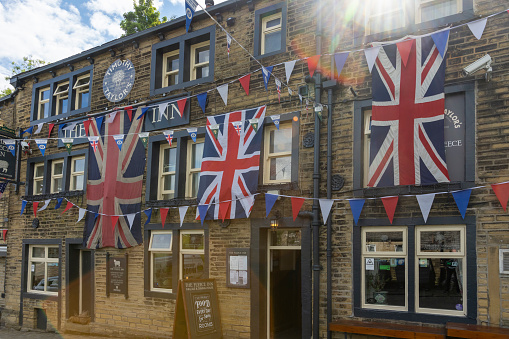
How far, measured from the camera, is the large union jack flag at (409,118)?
8.24 metres

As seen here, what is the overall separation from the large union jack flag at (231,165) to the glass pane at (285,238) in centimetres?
94

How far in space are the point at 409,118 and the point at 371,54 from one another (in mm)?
1427

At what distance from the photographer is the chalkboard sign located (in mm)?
9945

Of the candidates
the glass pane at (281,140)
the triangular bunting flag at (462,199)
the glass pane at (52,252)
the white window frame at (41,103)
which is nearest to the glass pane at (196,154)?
the glass pane at (281,140)

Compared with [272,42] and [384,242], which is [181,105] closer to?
[272,42]

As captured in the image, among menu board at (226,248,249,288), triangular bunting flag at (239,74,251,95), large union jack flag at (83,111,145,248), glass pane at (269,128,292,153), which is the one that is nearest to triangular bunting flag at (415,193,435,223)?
glass pane at (269,128,292,153)

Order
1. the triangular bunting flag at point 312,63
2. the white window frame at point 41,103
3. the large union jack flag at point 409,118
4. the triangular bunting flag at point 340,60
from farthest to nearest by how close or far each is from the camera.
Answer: the white window frame at point 41,103, the triangular bunting flag at point 312,63, the triangular bunting flag at point 340,60, the large union jack flag at point 409,118

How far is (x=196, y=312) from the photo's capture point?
1005 cm

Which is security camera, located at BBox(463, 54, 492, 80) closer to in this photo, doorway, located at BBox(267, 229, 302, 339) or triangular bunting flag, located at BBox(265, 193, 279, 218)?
triangular bunting flag, located at BBox(265, 193, 279, 218)

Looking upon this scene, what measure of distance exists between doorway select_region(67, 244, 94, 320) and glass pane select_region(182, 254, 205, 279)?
12.8 ft

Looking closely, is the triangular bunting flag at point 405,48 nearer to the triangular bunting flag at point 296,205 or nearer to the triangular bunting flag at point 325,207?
the triangular bunting flag at point 325,207

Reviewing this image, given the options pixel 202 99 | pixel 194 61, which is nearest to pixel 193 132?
pixel 202 99

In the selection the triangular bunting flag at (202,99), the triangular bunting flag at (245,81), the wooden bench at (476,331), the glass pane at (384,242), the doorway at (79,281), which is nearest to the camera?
the wooden bench at (476,331)

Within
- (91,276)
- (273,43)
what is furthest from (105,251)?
(273,43)
